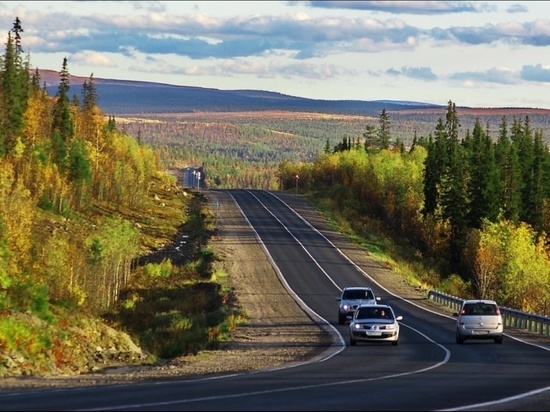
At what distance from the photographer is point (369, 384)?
76.8 ft

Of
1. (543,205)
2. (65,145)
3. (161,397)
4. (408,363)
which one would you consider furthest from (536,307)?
(161,397)

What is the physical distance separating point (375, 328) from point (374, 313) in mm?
762

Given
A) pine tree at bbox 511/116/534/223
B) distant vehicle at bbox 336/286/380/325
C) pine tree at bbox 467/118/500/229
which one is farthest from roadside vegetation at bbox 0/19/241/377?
pine tree at bbox 511/116/534/223

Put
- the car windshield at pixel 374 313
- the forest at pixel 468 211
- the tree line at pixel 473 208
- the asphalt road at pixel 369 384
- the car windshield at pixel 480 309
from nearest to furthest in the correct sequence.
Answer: the asphalt road at pixel 369 384 < the car windshield at pixel 374 313 < the car windshield at pixel 480 309 < the forest at pixel 468 211 < the tree line at pixel 473 208

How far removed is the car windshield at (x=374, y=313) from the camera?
3900cm

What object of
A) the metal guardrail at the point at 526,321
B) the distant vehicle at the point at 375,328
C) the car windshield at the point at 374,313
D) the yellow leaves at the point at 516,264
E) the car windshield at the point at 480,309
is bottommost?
the yellow leaves at the point at 516,264

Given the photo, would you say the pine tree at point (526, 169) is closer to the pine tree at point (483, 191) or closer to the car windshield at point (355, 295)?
the pine tree at point (483, 191)

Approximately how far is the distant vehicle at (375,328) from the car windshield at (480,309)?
8.69 feet

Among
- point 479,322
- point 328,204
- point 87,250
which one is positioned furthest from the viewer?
point 328,204

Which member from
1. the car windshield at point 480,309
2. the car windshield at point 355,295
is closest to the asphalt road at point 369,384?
the car windshield at point 480,309

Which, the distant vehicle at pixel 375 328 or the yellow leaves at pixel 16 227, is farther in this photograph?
the yellow leaves at pixel 16 227

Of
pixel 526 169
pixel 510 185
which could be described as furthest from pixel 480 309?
pixel 526 169

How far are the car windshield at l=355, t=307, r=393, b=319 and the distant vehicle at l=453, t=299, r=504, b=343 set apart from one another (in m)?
2.51

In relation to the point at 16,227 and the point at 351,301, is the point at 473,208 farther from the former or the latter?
the point at 16,227
